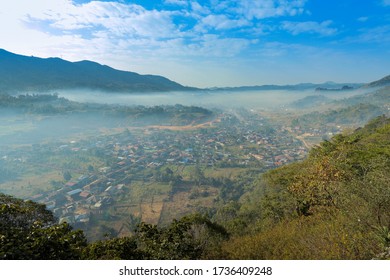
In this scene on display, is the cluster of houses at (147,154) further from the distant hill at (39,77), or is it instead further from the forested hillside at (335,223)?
the distant hill at (39,77)

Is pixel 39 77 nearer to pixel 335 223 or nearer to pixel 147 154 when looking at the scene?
pixel 147 154

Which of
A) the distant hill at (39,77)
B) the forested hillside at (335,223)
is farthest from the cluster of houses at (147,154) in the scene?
the distant hill at (39,77)

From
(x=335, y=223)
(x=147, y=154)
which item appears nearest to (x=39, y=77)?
(x=147, y=154)

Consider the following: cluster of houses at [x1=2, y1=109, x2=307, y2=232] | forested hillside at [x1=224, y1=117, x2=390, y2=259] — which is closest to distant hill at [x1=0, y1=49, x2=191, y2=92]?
cluster of houses at [x1=2, y1=109, x2=307, y2=232]

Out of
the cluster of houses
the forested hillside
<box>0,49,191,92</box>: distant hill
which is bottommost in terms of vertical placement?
the cluster of houses

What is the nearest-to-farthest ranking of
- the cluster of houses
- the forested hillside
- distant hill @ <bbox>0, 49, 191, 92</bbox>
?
the forested hillside, the cluster of houses, distant hill @ <bbox>0, 49, 191, 92</bbox>

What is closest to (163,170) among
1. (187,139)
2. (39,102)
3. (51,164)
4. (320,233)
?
Answer: (51,164)

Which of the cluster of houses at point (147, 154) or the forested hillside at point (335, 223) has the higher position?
the forested hillside at point (335, 223)

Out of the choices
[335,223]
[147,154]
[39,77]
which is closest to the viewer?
[335,223]

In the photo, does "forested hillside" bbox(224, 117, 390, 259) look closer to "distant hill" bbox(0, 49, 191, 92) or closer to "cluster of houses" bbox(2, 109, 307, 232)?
"cluster of houses" bbox(2, 109, 307, 232)
